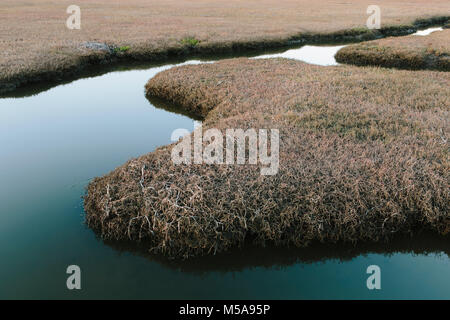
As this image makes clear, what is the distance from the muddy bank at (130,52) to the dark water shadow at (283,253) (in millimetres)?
15530

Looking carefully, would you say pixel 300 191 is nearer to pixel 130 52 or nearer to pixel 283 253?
pixel 283 253

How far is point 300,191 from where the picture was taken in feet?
27.7

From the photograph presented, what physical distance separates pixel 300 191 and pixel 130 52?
2106 cm

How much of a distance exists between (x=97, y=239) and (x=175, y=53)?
21948 millimetres

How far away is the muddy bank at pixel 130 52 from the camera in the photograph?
2047 cm

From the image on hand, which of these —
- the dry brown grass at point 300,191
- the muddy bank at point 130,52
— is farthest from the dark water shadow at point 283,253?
the muddy bank at point 130,52

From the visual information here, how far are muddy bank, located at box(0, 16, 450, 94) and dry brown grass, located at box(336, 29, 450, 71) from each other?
21.5 ft

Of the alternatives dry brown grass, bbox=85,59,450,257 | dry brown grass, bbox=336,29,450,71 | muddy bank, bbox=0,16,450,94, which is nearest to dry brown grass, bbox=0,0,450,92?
muddy bank, bbox=0,16,450,94

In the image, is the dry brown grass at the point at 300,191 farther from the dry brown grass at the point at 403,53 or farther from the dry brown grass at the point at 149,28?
the dry brown grass at the point at 149,28

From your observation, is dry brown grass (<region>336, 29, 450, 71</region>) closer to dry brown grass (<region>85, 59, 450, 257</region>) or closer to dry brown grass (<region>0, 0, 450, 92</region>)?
dry brown grass (<region>0, 0, 450, 92</region>)

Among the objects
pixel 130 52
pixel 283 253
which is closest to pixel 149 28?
pixel 130 52

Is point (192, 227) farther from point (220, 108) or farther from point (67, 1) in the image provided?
point (67, 1)

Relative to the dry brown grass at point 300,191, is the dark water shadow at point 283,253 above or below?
below

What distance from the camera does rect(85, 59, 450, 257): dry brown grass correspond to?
7.89 metres
